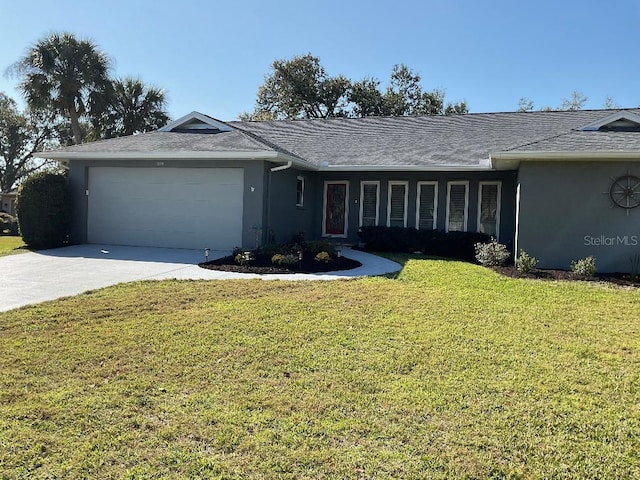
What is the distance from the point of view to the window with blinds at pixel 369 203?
15.8 metres

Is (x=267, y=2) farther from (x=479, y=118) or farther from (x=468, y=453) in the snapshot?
(x=468, y=453)

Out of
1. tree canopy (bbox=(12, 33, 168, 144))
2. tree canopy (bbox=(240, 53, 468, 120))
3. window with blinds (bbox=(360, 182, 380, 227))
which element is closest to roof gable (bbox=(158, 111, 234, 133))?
window with blinds (bbox=(360, 182, 380, 227))

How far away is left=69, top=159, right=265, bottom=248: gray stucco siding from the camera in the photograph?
12414 millimetres

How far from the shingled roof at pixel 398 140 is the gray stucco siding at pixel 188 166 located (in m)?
0.40

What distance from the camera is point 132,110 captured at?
2369 cm

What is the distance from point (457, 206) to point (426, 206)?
95 cm

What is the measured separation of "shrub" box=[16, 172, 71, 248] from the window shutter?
10595 mm

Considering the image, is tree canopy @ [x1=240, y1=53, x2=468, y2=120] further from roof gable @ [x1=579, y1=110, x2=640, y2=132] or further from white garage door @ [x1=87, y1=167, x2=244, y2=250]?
Answer: white garage door @ [x1=87, y1=167, x2=244, y2=250]

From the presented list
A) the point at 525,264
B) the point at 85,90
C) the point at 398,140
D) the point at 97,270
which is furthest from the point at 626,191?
the point at 85,90

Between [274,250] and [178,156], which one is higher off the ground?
[178,156]

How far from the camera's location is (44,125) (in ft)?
130

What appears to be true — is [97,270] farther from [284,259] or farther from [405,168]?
[405,168]

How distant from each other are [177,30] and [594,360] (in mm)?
15691

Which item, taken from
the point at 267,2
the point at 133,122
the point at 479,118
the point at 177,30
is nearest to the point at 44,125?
the point at 133,122
